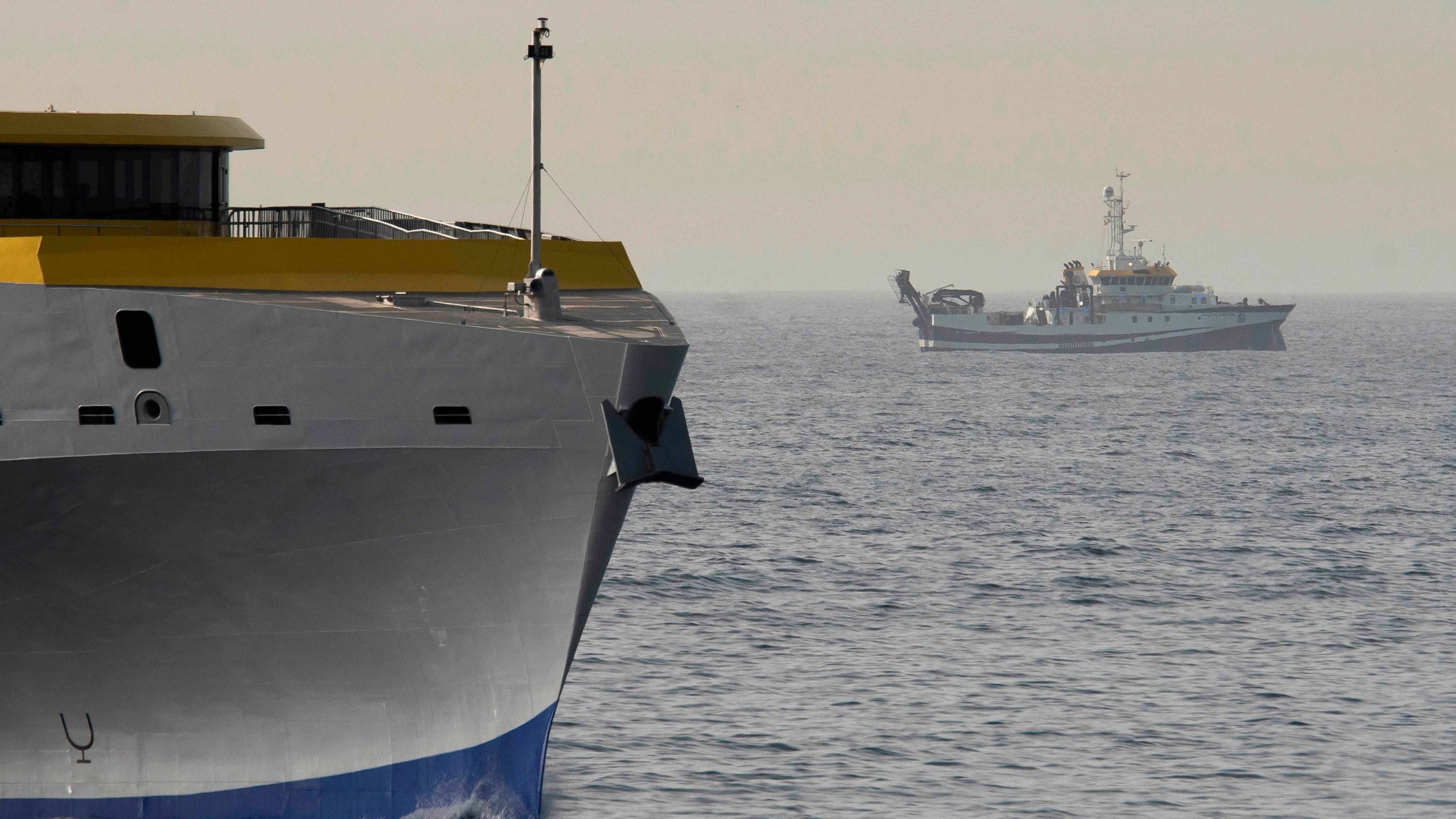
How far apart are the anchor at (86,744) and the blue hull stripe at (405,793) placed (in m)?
0.62

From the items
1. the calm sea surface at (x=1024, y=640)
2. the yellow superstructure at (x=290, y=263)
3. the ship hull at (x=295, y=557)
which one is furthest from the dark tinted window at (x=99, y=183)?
the calm sea surface at (x=1024, y=640)

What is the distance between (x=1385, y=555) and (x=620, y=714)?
26.0 m

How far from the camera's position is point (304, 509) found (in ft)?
54.0

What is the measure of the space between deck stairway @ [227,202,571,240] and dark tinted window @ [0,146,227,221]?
2.94 ft

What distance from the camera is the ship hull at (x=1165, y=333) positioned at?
159 m

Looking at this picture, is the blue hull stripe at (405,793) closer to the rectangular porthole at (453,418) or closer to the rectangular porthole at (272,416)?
the rectangular porthole at (453,418)

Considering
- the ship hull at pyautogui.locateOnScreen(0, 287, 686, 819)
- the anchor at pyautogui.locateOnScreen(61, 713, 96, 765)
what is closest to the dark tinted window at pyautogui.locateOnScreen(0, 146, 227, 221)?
the ship hull at pyautogui.locateOnScreen(0, 287, 686, 819)

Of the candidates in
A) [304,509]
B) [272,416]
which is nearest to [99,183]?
[272,416]

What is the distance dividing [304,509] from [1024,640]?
19305 millimetres

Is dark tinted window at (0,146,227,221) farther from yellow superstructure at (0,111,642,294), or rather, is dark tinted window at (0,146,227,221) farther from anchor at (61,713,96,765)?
anchor at (61,713,96,765)

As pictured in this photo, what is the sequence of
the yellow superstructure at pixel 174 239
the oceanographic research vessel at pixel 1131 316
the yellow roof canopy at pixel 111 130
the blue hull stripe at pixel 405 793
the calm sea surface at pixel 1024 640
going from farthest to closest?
the oceanographic research vessel at pixel 1131 316 → the calm sea surface at pixel 1024 640 → the yellow roof canopy at pixel 111 130 → the blue hull stripe at pixel 405 793 → the yellow superstructure at pixel 174 239

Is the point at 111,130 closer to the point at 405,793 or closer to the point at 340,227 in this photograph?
the point at 340,227

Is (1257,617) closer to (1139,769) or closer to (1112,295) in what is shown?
(1139,769)

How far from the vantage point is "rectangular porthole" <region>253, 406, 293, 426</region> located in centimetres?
1616
